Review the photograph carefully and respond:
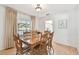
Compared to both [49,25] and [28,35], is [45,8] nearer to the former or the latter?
[49,25]

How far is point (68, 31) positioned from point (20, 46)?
1024 millimetres

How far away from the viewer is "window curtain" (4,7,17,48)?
2209mm

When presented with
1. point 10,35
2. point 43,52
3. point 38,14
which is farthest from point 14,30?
point 43,52

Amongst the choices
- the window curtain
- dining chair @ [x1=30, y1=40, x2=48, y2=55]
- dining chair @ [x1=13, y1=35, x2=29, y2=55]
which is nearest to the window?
dining chair @ [x1=30, y1=40, x2=48, y2=55]

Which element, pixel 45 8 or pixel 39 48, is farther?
pixel 39 48

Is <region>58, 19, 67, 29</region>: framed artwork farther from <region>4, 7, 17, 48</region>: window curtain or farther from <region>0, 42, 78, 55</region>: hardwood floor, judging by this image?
<region>4, 7, 17, 48</region>: window curtain

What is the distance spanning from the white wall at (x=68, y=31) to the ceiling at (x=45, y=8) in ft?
0.36

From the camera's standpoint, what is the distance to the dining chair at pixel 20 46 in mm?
2191

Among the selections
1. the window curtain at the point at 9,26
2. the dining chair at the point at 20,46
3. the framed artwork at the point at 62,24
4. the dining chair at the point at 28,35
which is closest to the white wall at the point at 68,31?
→ the framed artwork at the point at 62,24

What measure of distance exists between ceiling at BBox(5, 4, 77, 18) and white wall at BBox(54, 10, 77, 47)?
0.11 meters

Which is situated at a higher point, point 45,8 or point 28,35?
point 45,8

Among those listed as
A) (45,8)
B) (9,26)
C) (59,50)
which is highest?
(45,8)

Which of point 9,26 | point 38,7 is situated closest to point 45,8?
point 38,7

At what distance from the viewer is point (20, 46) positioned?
230 centimetres
